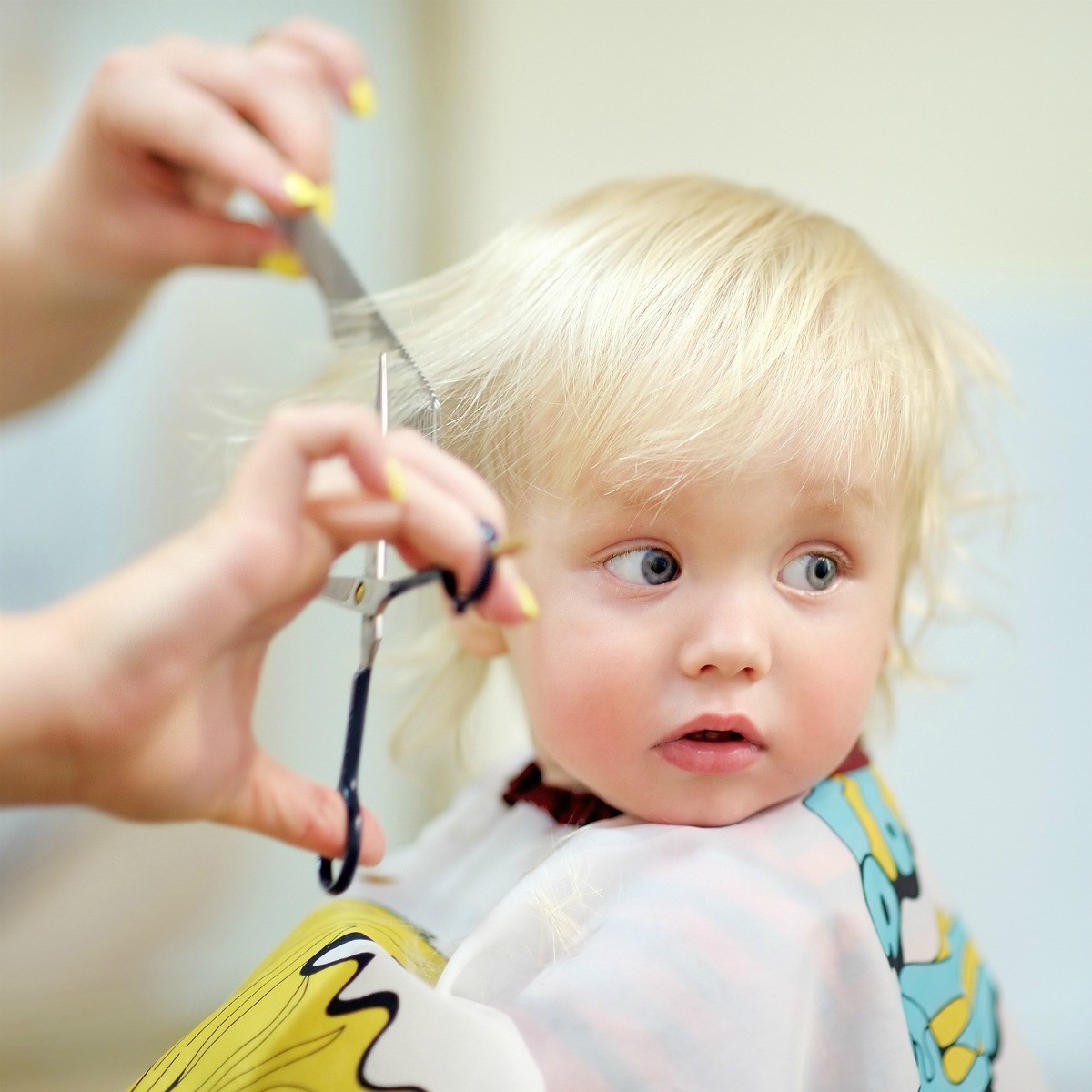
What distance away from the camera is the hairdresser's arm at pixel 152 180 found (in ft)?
1.86

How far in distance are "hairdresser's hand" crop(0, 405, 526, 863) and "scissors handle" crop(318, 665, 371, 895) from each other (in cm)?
4

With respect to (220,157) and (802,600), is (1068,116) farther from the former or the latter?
(220,157)

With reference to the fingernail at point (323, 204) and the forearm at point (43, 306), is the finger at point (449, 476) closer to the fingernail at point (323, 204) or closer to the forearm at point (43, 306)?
the fingernail at point (323, 204)

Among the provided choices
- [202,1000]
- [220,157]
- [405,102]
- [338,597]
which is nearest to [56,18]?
[405,102]

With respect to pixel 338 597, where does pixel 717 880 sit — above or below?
below

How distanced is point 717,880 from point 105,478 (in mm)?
791

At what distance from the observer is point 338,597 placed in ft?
1.66

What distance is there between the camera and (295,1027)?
55 cm

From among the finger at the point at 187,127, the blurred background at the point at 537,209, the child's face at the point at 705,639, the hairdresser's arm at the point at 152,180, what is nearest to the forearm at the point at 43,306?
the hairdresser's arm at the point at 152,180

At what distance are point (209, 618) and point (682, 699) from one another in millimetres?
283

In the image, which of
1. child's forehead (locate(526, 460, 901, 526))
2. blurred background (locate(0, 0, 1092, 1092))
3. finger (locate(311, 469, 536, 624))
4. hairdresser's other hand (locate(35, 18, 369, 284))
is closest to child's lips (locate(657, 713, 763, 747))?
child's forehead (locate(526, 460, 901, 526))

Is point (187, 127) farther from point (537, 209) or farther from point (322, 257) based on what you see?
point (537, 209)

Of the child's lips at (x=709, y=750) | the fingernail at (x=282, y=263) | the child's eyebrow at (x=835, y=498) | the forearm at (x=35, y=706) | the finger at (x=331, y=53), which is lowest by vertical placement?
the child's lips at (x=709, y=750)

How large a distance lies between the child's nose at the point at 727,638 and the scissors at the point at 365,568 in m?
0.16
